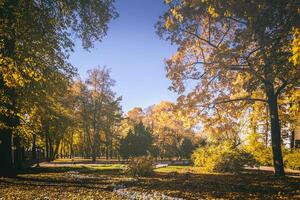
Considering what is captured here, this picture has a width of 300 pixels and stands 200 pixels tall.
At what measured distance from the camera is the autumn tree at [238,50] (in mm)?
11156

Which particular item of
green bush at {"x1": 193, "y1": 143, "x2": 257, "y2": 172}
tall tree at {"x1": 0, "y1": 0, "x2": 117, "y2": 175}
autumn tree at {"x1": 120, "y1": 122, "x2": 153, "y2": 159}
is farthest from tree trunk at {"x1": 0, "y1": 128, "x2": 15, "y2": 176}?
autumn tree at {"x1": 120, "y1": 122, "x2": 153, "y2": 159}

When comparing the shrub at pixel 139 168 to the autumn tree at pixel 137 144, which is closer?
the shrub at pixel 139 168

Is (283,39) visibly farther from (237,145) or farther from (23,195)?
(237,145)

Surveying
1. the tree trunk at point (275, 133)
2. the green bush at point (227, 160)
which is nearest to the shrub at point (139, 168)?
the green bush at point (227, 160)

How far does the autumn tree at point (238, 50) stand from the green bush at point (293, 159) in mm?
6229

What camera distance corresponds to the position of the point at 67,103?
137 ft

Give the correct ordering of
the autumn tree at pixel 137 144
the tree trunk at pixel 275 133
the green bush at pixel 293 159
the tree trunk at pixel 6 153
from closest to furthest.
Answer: the tree trunk at pixel 275 133, the tree trunk at pixel 6 153, the green bush at pixel 293 159, the autumn tree at pixel 137 144

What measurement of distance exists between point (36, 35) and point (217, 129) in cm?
1481

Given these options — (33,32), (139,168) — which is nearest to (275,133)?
(139,168)

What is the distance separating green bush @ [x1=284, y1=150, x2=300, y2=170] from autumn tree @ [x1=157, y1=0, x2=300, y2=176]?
623cm

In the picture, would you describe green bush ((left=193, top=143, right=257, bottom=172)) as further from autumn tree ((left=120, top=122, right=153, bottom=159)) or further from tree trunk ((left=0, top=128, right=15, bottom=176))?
autumn tree ((left=120, top=122, right=153, bottom=159))

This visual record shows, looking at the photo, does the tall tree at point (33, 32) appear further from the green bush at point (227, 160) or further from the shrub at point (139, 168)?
the green bush at point (227, 160)

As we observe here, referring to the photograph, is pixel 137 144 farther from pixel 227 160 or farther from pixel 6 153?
pixel 6 153

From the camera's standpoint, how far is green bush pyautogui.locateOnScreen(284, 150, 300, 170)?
80.8 ft
